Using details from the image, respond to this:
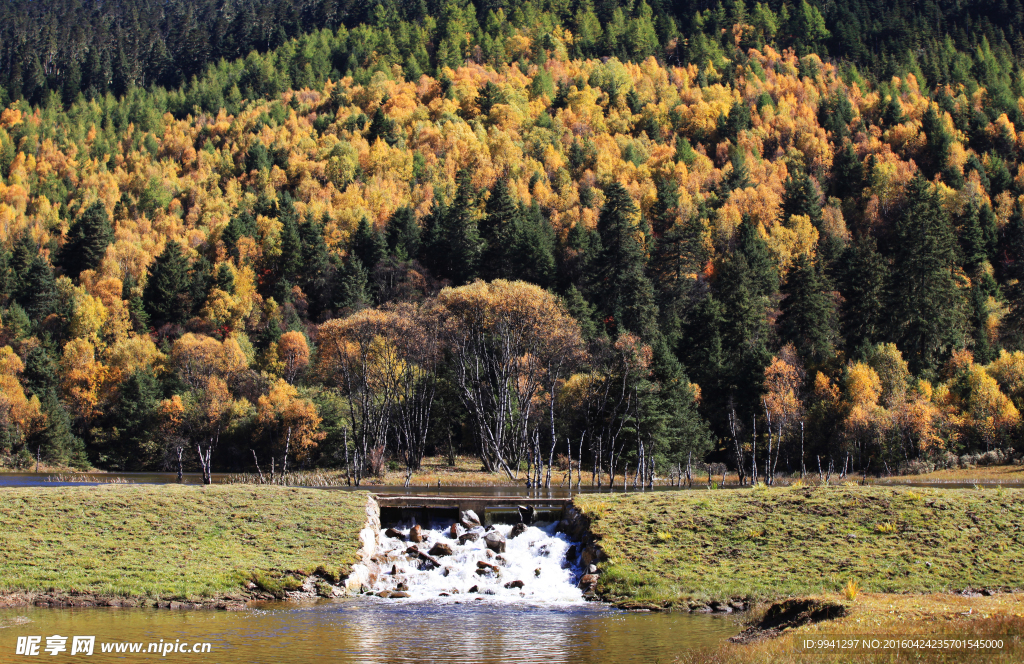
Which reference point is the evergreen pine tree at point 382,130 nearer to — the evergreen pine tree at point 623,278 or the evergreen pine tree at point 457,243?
the evergreen pine tree at point 457,243

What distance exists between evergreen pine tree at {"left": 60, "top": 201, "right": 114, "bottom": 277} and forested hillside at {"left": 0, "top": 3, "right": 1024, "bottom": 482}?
490 millimetres

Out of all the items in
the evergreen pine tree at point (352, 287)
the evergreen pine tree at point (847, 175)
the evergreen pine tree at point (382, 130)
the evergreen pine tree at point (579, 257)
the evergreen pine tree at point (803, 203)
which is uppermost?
the evergreen pine tree at point (382, 130)

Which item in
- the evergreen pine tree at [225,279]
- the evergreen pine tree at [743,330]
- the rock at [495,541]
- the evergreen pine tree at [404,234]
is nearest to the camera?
the rock at [495,541]

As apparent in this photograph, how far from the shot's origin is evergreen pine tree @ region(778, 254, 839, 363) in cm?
9525

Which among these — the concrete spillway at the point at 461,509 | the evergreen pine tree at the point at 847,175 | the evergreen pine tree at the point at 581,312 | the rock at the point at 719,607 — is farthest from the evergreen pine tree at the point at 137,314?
the evergreen pine tree at the point at 847,175

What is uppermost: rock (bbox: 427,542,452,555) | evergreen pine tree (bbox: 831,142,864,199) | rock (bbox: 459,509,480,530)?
evergreen pine tree (bbox: 831,142,864,199)

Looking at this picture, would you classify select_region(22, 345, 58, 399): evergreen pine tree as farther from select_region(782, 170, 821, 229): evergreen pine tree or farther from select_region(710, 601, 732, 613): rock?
select_region(782, 170, 821, 229): evergreen pine tree

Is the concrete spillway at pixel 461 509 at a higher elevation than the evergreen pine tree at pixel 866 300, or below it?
below

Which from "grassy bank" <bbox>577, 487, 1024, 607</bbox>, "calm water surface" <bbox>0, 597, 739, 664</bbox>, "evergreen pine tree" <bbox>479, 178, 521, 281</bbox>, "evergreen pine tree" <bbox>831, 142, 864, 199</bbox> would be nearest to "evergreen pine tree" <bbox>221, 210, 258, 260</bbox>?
"evergreen pine tree" <bbox>479, 178, 521, 281</bbox>

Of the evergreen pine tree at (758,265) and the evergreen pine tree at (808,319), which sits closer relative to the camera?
the evergreen pine tree at (808,319)

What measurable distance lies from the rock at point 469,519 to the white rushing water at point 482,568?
720mm

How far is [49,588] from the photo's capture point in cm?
2773

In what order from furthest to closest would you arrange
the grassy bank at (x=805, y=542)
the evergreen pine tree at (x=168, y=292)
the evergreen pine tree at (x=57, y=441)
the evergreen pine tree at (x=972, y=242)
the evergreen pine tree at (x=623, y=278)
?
the evergreen pine tree at (x=168, y=292) < the evergreen pine tree at (x=972, y=242) < the evergreen pine tree at (x=623, y=278) < the evergreen pine tree at (x=57, y=441) < the grassy bank at (x=805, y=542)

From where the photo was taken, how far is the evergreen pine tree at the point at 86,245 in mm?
135750
